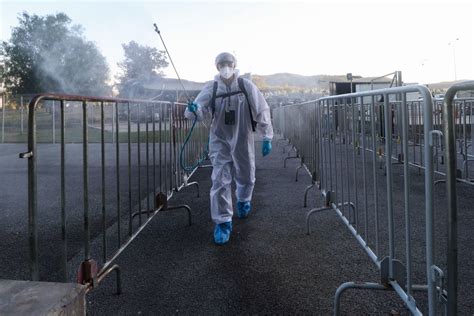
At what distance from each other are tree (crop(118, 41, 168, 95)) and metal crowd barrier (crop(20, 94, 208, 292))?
133 inches

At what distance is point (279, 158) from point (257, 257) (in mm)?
7148

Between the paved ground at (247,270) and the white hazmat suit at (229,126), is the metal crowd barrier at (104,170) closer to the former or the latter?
the paved ground at (247,270)

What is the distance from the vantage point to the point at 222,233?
3.88 m

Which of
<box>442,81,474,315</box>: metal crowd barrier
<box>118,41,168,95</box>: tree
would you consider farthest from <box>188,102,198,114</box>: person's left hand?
<box>118,41,168,95</box>: tree

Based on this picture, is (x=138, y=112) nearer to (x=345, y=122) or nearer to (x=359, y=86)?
(x=345, y=122)

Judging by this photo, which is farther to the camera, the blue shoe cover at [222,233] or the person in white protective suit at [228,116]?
the person in white protective suit at [228,116]

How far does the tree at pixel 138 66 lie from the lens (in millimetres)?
9406

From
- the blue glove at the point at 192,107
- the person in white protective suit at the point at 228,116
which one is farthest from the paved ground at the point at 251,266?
the blue glove at the point at 192,107

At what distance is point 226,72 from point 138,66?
7.15 meters

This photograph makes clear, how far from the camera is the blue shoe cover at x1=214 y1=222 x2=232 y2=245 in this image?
384 centimetres

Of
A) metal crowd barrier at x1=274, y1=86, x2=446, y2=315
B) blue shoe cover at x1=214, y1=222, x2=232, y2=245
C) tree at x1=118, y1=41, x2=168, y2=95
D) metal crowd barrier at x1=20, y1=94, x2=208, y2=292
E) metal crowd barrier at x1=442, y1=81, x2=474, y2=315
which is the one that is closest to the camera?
metal crowd barrier at x1=442, y1=81, x2=474, y2=315

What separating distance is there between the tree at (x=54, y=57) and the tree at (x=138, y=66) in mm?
522

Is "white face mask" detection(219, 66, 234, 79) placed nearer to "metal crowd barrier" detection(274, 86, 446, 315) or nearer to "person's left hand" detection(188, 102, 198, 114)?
"person's left hand" detection(188, 102, 198, 114)

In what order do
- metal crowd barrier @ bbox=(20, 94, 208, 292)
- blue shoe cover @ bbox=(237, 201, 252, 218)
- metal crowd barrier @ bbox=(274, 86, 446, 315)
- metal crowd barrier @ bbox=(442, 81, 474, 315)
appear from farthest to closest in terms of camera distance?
blue shoe cover @ bbox=(237, 201, 252, 218) → metal crowd barrier @ bbox=(20, 94, 208, 292) → metal crowd barrier @ bbox=(274, 86, 446, 315) → metal crowd barrier @ bbox=(442, 81, 474, 315)
